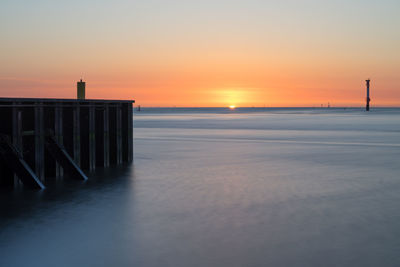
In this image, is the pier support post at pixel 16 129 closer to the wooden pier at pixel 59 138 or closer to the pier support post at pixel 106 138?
the wooden pier at pixel 59 138

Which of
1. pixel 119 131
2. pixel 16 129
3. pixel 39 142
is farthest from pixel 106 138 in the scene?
pixel 16 129

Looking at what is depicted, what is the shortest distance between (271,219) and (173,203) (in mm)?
2851

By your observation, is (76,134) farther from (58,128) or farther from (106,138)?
(106,138)

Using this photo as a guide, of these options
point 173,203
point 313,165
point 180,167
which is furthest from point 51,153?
point 313,165

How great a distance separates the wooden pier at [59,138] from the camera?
1461 centimetres

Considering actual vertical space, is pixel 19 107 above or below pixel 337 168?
above

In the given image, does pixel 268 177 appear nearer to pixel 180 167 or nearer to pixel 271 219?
pixel 180 167

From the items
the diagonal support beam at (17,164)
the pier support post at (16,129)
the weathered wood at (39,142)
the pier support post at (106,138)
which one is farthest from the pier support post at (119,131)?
the diagonal support beam at (17,164)

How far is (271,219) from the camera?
405 inches

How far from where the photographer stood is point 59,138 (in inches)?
663

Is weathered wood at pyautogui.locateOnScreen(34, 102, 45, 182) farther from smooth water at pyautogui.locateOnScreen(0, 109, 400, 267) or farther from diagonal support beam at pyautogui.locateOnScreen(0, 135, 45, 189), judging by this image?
smooth water at pyautogui.locateOnScreen(0, 109, 400, 267)

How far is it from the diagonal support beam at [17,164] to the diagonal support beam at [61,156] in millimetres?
1761

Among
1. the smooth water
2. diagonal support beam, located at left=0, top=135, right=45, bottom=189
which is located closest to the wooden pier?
diagonal support beam, located at left=0, top=135, right=45, bottom=189

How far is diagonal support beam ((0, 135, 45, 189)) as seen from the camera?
1409 centimetres
